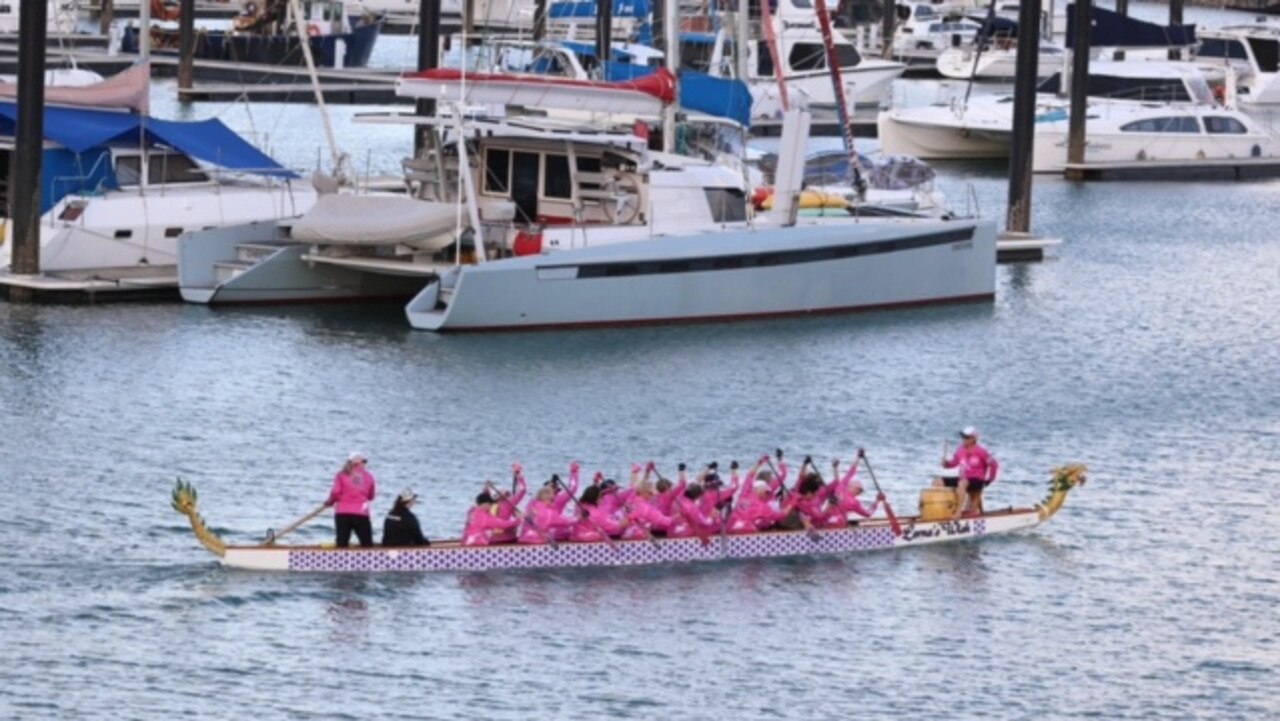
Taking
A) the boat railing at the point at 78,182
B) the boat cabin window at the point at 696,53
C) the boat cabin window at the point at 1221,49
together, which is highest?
the boat cabin window at the point at 696,53

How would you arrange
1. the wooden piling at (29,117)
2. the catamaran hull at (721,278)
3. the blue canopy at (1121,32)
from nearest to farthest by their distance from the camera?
the catamaran hull at (721,278)
the wooden piling at (29,117)
the blue canopy at (1121,32)

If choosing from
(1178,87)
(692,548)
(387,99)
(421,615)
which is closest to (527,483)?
(692,548)

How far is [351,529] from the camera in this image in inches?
1387

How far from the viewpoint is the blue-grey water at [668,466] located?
105ft

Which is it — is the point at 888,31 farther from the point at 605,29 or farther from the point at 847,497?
the point at 847,497

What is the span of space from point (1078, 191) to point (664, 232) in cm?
2543

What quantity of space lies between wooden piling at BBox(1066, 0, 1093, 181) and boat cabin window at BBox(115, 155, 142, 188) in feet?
90.4

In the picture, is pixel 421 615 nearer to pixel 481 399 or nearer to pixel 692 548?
pixel 692 548

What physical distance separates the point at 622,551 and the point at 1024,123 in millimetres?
27623

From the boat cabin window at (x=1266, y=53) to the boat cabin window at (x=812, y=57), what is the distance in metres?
16.7

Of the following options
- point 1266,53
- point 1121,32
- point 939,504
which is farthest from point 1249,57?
point 939,504

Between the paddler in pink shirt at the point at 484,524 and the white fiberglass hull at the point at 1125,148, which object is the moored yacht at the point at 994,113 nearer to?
the white fiberglass hull at the point at 1125,148

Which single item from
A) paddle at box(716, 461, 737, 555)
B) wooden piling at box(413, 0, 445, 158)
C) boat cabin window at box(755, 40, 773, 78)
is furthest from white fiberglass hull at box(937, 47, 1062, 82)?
paddle at box(716, 461, 737, 555)

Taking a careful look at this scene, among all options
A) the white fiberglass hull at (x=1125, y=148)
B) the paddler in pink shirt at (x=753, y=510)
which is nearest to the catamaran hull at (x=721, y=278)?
the paddler in pink shirt at (x=753, y=510)
